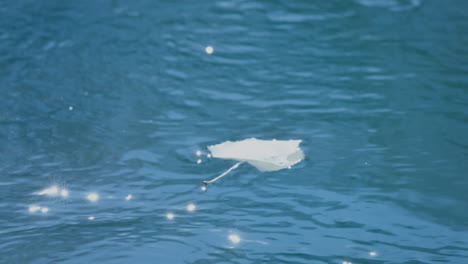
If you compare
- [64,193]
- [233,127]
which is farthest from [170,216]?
[233,127]

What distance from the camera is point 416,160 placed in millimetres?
1758

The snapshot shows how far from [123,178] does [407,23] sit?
1.81 m

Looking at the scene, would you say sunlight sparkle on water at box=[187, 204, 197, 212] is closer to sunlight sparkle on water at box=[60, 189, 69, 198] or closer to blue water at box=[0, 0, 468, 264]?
blue water at box=[0, 0, 468, 264]

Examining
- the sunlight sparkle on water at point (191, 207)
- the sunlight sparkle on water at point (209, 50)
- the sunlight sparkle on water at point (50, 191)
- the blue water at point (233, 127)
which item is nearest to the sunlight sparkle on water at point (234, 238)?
the blue water at point (233, 127)

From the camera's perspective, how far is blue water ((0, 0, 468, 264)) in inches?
57.1

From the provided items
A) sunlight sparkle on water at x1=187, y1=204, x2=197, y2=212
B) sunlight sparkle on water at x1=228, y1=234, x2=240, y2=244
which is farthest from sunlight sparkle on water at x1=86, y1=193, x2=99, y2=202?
sunlight sparkle on water at x1=228, y1=234, x2=240, y2=244

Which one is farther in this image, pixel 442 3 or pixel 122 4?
pixel 122 4

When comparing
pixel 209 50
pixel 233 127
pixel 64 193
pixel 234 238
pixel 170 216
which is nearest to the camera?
pixel 234 238

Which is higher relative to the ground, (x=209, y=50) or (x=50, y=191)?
(x=209, y=50)

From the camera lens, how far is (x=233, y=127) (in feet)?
6.63

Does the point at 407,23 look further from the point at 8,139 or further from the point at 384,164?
the point at 8,139

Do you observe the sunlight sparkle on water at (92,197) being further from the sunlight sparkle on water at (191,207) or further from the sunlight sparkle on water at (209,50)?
the sunlight sparkle on water at (209,50)

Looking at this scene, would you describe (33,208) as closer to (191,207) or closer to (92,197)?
(92,197)

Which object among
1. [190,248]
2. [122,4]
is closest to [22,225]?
[190,248]
